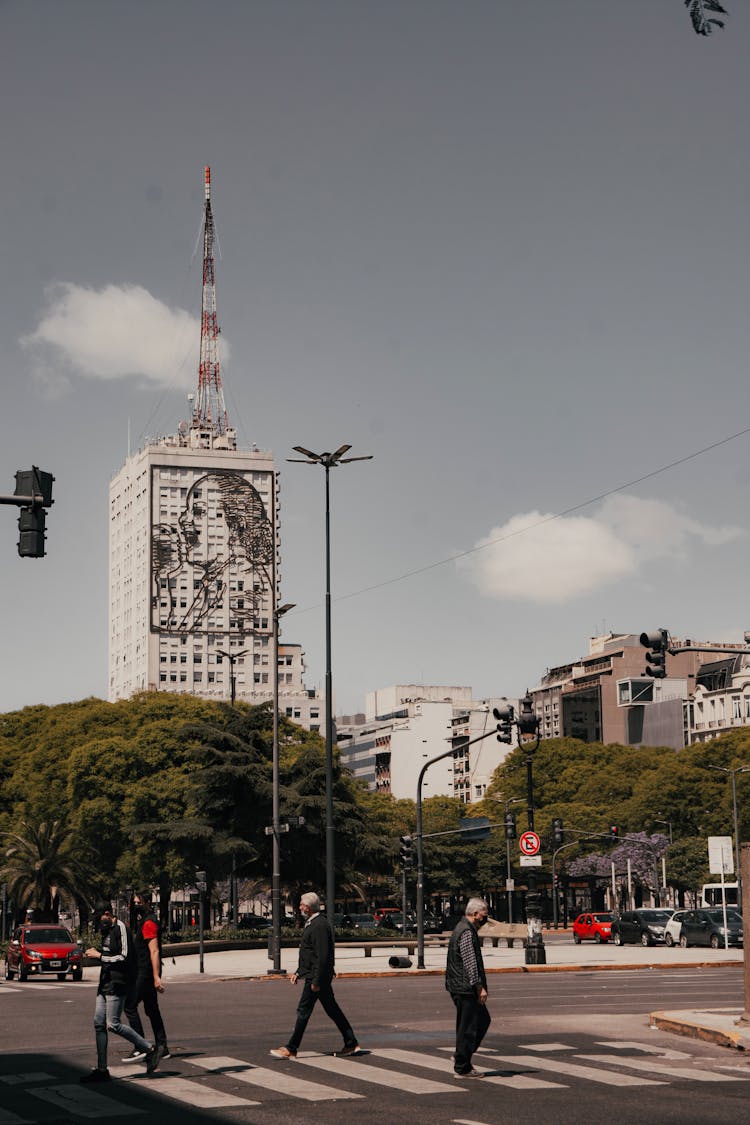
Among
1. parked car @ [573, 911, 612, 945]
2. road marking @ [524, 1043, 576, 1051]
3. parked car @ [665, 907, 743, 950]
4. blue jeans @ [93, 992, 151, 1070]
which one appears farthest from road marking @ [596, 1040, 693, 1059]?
parked car @ [573, 911, 612, 945]

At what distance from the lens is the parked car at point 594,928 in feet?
213

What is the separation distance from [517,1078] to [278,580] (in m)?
183

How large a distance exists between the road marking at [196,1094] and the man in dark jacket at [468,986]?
242cm

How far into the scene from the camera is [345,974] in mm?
40219

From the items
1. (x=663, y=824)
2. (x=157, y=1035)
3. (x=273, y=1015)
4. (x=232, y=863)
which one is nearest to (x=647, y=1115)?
(x=157, y=1035)

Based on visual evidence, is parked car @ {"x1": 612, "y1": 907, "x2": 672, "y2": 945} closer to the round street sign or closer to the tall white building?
the round street sign

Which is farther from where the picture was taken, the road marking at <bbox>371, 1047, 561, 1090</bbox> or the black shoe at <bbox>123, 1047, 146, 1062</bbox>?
the black shoe at <bbox>123, 1047, 146, 1062</bbox>

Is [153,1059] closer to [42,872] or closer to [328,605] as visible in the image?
[328,605]

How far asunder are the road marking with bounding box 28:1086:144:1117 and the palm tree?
55601mm

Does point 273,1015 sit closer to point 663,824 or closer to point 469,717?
point 663,824

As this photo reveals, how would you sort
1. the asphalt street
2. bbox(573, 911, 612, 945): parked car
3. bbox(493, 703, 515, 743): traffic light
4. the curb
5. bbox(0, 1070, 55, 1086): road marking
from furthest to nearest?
bbox(573, 911, 612, 945): parked car
bbox(493, 703, 515, 743): traffic light
the curb
bbox(0, 1070, 55, 1086): road marking
the asphalt street

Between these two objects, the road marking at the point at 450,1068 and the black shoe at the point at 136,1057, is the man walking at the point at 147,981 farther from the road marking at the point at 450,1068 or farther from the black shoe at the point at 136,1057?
the road marking at the point at 450,1068

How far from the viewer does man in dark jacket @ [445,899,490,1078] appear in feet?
48.9

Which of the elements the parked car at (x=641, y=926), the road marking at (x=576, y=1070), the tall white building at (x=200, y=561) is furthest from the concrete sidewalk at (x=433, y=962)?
the tall white building at (x=200, y=561)
